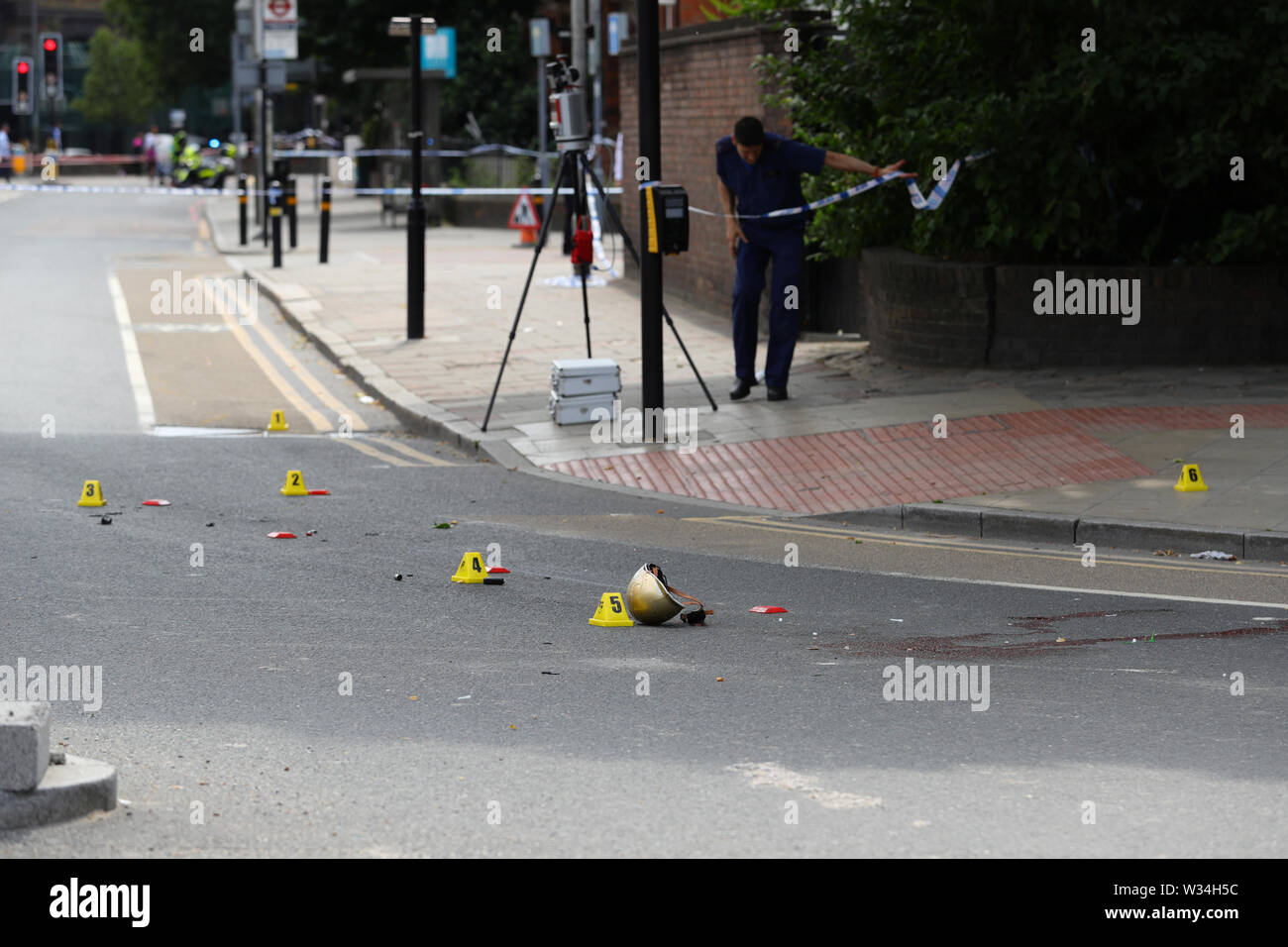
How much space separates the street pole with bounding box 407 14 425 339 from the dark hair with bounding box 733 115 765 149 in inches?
180

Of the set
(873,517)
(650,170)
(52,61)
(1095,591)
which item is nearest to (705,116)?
(650,170)

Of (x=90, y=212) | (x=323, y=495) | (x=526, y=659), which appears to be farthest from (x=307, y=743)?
(x=90, y=212)

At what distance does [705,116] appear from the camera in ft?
62.5

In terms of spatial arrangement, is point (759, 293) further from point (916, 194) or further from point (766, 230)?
point (916, 194)

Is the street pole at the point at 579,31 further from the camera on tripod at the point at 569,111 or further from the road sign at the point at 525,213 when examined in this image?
the camera on tripod at the point at 569,111

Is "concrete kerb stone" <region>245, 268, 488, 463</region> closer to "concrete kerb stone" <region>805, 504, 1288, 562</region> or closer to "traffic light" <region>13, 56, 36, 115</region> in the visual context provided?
"concrete kerb stone" <region>805, 504, 1288, 562</region>

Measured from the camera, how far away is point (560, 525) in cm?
1000

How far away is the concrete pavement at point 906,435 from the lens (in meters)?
9.88

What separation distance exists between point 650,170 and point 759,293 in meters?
1.94

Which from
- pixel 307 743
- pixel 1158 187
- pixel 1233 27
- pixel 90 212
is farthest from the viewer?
pixel 90 212

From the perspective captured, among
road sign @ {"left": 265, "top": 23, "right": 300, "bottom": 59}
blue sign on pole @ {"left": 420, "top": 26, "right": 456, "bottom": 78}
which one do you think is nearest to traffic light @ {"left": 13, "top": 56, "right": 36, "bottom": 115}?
blue sign on pole @ {"left": 420, "top": 26, "right": 456, "bottom": 78}
